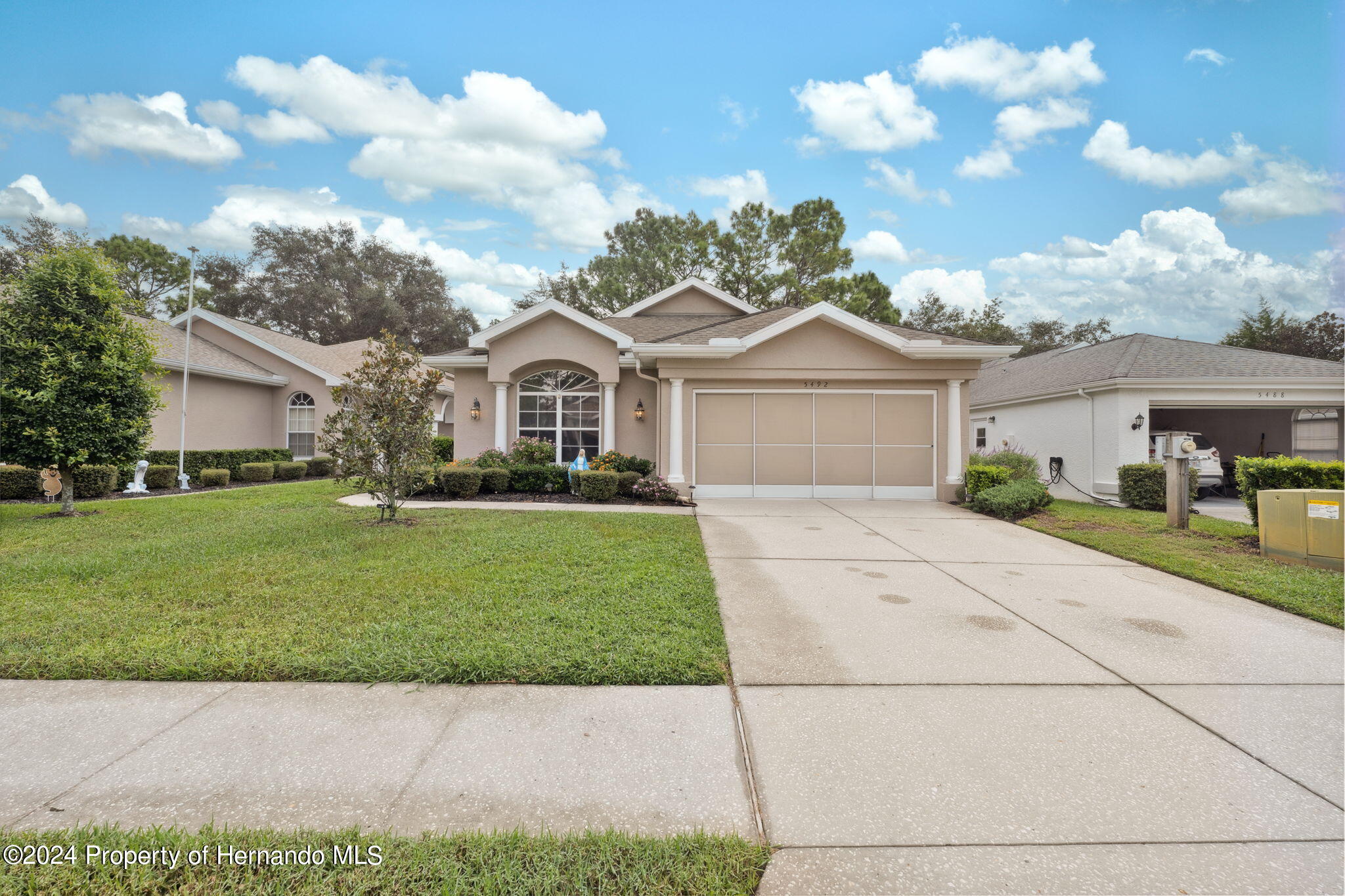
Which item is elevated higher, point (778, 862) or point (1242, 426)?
point (1242, 426)

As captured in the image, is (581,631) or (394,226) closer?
(581,631)

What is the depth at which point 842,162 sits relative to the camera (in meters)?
14.0

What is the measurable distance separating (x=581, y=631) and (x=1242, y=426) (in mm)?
21314

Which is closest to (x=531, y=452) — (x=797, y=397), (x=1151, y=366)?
(x=797, y=397)

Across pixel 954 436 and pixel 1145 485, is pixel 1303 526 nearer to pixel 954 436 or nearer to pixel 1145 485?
pixel 1145 485

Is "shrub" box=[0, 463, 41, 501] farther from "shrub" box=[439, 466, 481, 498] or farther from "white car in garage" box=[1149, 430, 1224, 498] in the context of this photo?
"white car in garage" box=[1149, 430, 1224, 498]

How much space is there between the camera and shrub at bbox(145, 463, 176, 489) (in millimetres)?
11945

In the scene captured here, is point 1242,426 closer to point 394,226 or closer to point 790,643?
point 790,643

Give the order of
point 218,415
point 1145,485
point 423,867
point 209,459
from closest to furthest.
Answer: point 423,867 → point 1145,485 → point 209,459 → point 218,415

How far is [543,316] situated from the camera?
12422 mm

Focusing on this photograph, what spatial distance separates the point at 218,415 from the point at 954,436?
18.3m

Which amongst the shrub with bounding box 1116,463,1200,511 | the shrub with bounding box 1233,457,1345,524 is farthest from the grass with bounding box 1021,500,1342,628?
the shrub with bounding box 1233,457,1345,524

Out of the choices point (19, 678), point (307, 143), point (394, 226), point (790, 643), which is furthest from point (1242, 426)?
point (394, 226)

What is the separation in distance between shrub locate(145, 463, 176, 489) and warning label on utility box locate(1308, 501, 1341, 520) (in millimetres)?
18809
